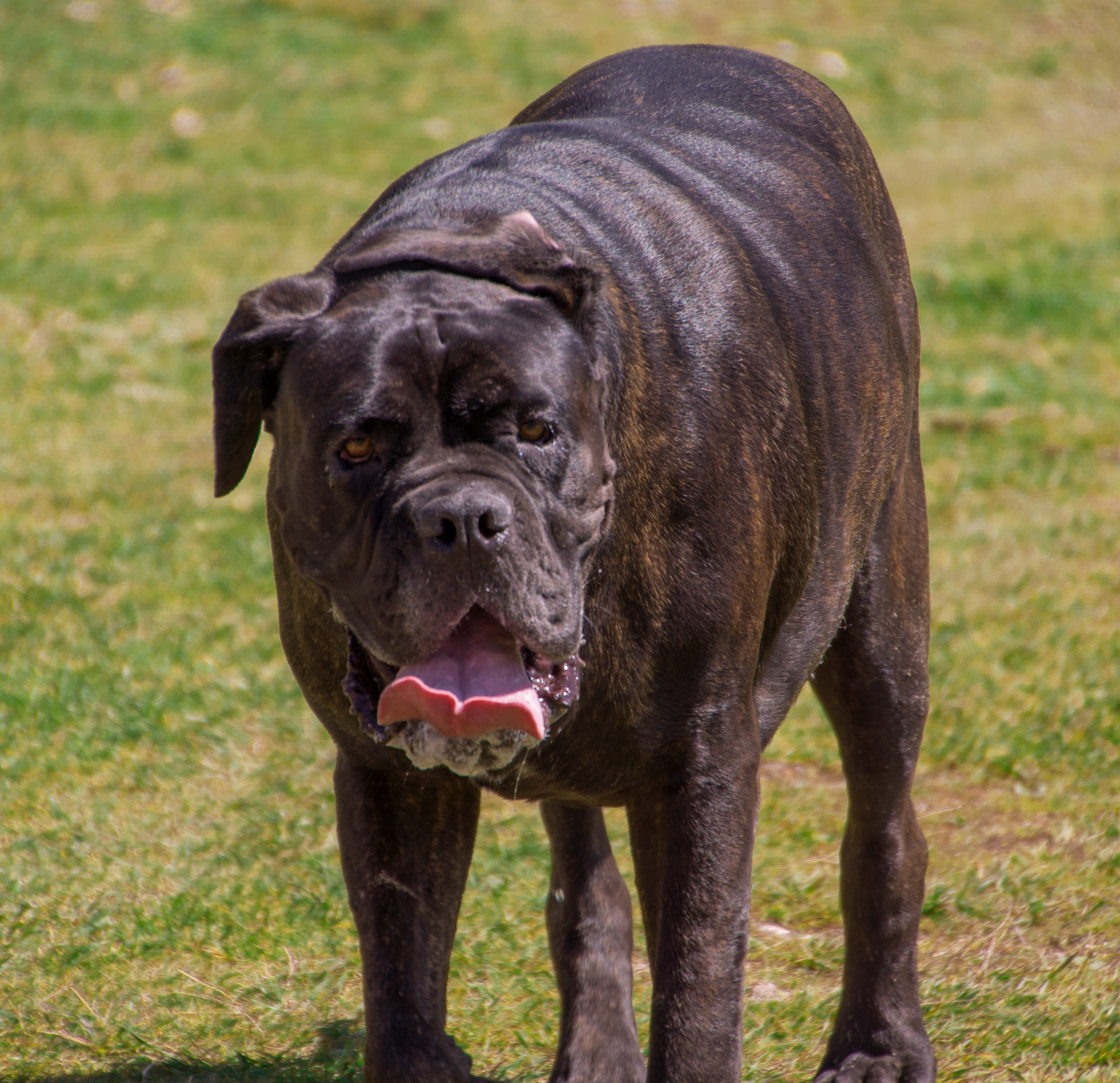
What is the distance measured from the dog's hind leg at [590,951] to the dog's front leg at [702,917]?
0.86 metres

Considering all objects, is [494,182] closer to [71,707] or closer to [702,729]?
[702,729]

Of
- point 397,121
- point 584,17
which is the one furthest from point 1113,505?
point 584,17

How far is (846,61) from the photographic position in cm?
1259

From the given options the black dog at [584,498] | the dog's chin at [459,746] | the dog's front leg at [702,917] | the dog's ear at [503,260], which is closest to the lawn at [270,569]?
the black dog at [584,498]

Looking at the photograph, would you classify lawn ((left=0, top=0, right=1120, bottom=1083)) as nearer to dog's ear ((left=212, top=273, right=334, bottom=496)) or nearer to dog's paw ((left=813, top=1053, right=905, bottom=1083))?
dog's paw ((left=813, top=1053, right=905, bottom=1083))

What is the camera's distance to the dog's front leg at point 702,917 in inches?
109

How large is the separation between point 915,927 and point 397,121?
894 cm

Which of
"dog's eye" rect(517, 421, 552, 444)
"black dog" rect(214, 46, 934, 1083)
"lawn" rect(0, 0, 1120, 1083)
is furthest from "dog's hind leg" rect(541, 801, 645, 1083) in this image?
"dog's eye" rect(517, 421, 552, 444)

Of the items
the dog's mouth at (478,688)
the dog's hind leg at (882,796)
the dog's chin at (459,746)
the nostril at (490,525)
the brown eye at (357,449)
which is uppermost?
the brown eye at (357,449)

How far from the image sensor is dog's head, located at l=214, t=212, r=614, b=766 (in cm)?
246

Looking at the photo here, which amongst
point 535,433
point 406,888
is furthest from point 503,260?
point 406,888

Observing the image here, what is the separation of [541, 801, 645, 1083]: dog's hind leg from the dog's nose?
1.54 m

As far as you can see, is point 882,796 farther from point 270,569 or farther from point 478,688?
point 270,569

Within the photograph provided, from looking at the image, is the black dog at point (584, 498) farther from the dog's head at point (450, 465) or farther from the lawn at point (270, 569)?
the lawn at point (270, 569)
